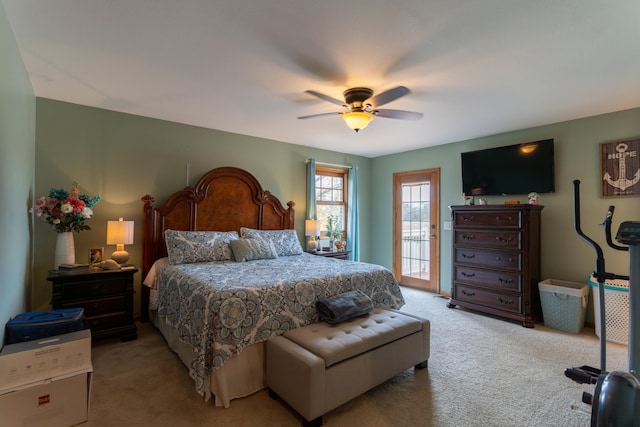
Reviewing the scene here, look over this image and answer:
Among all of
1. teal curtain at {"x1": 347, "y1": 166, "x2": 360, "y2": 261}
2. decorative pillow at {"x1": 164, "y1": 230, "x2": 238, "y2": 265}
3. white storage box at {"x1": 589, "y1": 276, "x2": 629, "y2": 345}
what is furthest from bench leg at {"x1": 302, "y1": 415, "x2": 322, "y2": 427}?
teal curtain at {"x1": 347, "y1": 166, "x2": 360, "y2": 261}

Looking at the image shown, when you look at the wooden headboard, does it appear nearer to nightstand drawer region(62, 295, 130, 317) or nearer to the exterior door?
nightstand drawer region(62, 295, 130, 317)

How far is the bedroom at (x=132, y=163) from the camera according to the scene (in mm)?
2381

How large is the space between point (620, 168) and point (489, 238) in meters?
1.56

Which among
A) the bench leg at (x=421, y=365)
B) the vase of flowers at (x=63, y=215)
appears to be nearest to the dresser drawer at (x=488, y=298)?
the bench leg at (x=421, y=365)

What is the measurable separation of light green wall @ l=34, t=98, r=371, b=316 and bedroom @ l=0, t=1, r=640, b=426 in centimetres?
1

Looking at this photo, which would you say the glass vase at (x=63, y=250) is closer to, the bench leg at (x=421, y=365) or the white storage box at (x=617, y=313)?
the bench leg at (x=421, y=365)

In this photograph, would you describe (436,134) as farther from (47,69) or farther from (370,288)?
(47,69)

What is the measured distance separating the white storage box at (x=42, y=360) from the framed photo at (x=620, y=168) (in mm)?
5285

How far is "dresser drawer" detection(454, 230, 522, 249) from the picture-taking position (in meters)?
3.85

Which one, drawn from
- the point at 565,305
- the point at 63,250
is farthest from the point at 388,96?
the point at 63,250

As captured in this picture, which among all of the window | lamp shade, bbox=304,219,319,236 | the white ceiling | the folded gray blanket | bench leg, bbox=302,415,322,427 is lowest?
bench leg, bbox=302,415,322,427

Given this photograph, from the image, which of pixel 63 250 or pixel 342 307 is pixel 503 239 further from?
pixel 63 250

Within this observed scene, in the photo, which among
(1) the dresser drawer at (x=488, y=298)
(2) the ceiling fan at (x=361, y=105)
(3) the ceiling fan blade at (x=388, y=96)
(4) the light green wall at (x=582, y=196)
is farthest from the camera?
(1) the dresser drawer at (x=488, y=298)

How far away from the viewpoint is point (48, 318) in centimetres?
236
